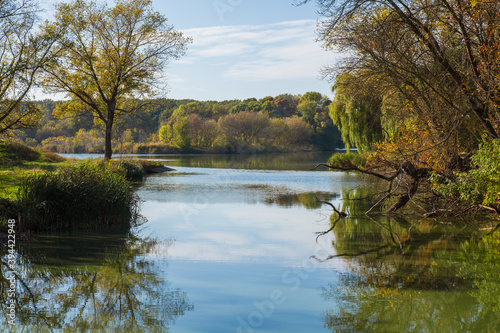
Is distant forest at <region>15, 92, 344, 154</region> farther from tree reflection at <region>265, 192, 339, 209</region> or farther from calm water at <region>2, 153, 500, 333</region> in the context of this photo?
calm water at <region>2, 153, 500, 333</region>

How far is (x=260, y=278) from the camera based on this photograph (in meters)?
7.03

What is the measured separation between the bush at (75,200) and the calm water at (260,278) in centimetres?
63

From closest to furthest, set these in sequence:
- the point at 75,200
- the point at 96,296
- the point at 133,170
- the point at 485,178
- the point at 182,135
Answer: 1. the point at 96,296
2. the point at 485,178
3. the point at 75,200
4. the point at 133,170
5. the point at 182,135

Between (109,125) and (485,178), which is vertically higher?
(109,125)

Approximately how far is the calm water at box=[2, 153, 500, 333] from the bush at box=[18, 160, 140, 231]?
63cm

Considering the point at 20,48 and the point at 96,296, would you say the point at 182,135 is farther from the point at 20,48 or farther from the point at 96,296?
the point at 96,296

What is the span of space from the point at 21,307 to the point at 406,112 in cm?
1039

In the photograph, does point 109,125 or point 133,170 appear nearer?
point 133,170

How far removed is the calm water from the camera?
543cm

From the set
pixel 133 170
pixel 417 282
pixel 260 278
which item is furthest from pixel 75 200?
pixel 133 170

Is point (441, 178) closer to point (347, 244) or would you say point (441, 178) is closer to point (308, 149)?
point (347, 244)

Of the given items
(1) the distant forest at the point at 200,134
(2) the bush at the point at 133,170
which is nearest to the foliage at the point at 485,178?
(2) the bush at the point at 133,170

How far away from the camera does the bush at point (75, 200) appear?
9.48 m

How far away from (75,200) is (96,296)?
441 cm
